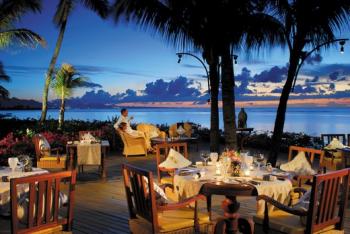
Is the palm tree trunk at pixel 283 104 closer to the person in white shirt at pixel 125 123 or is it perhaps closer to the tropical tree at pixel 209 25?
the tropical tree at pixel 209 25

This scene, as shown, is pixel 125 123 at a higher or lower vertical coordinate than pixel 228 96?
lower

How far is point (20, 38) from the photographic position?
14.2 m

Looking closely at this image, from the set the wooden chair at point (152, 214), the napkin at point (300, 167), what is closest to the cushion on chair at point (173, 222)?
the wooden chair at point (152, 214)

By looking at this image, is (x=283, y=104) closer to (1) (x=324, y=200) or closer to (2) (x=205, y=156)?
(2) (x=205, y=156)

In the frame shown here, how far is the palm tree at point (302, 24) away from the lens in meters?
8.23

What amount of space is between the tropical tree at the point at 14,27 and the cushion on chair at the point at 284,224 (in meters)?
12.0

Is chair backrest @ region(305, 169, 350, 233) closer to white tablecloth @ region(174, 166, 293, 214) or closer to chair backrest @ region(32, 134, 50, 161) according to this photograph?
white tablecloth @ region(174, 166, 293, 214)

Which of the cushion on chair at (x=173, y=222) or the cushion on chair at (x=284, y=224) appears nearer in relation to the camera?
the cushion on chair at (x=284, y=224)

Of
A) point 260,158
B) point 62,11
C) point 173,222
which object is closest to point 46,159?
point 260,158

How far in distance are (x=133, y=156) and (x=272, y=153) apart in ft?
15.7

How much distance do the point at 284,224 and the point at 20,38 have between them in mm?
12601

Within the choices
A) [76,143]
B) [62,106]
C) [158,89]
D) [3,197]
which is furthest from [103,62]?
[3,197]

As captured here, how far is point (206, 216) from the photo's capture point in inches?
168

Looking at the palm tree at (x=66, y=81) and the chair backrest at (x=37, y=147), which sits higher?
the palm tree at (x=66, y=81)
